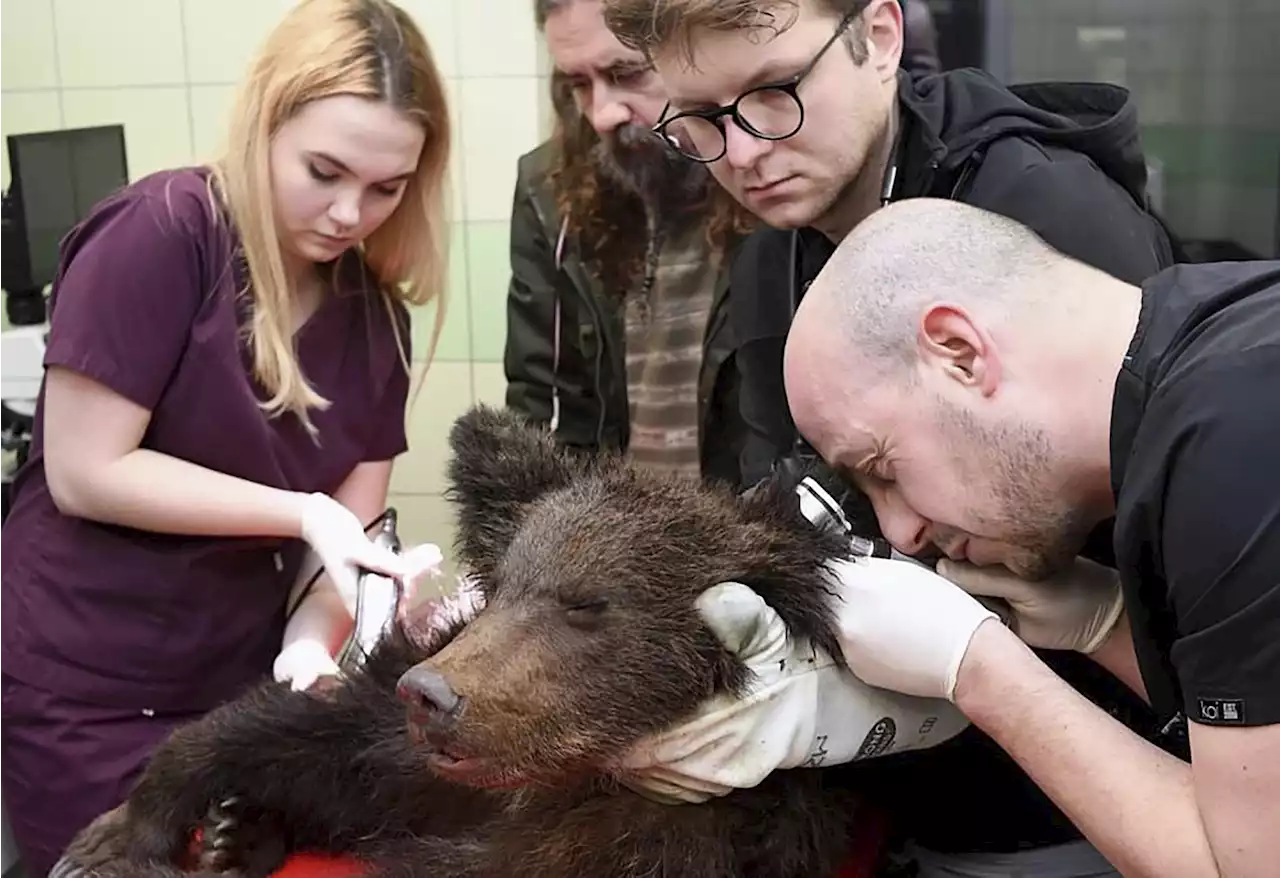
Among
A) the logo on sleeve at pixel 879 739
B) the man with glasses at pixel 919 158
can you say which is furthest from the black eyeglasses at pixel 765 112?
the logo on sleeve at pixel 879 739

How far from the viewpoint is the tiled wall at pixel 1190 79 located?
2.75 meters

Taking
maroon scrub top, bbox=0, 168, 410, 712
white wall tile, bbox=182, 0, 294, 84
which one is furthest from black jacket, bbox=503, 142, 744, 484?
white wall tile, bbox=182, 0, 294, 84

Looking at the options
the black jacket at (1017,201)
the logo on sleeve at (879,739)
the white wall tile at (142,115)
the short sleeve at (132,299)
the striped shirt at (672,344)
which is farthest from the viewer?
the white wall tile at (142,115)

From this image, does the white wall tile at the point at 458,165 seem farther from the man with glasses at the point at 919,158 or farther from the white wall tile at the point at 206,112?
the man with glasses at the point at 919,158

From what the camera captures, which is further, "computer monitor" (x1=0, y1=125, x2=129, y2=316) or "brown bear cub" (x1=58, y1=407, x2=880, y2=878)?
"computer monitor" (x1=0, y1=125, x2=129, y2=316)

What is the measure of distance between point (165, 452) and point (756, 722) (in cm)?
102

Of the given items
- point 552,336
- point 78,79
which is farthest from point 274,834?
point 78,79

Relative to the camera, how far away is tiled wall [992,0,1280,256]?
2754 millimetres

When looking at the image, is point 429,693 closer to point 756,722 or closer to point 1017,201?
point 756,722

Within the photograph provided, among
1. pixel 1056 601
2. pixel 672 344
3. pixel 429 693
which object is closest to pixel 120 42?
pixel 672 344

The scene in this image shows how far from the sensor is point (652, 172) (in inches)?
73.5

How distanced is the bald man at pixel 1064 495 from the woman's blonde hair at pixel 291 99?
2.73ft

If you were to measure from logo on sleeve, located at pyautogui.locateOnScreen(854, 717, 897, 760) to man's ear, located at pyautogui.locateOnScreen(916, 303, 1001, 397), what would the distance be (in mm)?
295

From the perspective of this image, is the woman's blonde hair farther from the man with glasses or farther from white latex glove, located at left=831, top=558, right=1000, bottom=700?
white latex glove, located at left=831, top=558, right=1000, bottom=700
